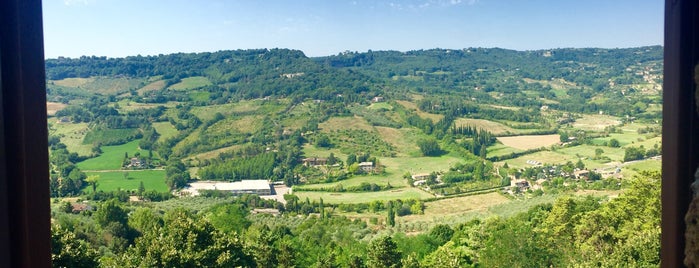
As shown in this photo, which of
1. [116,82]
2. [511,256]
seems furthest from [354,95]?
[511,256]

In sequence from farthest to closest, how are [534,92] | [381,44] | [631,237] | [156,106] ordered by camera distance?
1. [381,44]
2. [534,92]
3. [156,106]
4. [631,237]

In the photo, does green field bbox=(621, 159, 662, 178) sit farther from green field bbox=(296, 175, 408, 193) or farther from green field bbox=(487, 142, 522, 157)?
green field bbox=(296, 175, 408, 193)

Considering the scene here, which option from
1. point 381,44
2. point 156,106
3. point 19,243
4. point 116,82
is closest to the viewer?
point 19,243

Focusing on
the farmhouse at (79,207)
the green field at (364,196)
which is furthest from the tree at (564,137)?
the farmhouse at (79,207)

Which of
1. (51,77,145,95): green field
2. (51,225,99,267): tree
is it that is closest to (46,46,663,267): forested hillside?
(51,225,99,267): tree

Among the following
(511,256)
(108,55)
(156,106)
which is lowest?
(511,256)

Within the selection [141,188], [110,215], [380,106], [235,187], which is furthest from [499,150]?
[110,215]

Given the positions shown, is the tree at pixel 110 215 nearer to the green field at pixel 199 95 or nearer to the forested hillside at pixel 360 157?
the forested hillside at pixel 360 157

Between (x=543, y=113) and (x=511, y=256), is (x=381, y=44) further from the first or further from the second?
(x=511, y=256)
